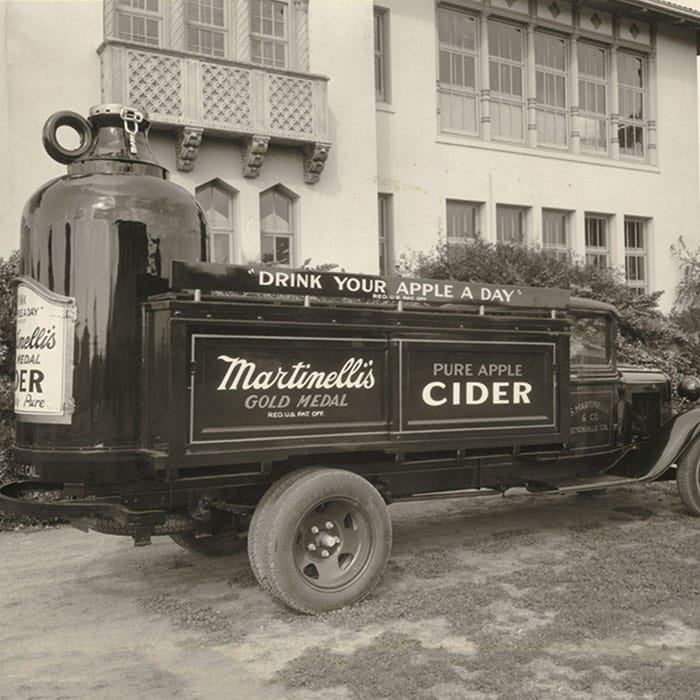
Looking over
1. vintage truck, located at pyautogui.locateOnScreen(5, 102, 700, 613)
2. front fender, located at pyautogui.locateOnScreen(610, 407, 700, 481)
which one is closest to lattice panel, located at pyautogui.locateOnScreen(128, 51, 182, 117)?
vintage truck, located at pyautogui.locateOnScreen(5, 102, 700, 613)

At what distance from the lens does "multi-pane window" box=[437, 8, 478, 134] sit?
16609mm

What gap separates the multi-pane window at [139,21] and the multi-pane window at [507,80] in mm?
7270

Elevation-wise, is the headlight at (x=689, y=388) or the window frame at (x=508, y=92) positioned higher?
the window frame at (x=508, y=92)

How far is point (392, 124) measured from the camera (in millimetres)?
15578

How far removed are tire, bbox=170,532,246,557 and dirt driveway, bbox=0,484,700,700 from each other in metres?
0.10

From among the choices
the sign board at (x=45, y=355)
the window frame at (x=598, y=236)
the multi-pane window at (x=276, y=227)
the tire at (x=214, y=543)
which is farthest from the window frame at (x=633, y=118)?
the sign board at (x=45, y=355)

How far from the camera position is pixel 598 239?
18984 millimetres

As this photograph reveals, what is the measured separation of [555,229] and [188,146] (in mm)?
8925

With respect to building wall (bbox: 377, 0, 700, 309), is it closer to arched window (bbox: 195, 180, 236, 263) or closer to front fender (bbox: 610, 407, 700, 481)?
arched window (bbox: 195, 180, 236, 263)

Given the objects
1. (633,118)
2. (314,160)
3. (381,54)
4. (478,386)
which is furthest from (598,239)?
(478,386)

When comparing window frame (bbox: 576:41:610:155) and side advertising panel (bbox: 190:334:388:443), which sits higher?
window frame (bbox: 576:41:610:155)

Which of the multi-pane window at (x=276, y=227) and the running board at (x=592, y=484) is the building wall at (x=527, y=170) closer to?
the multi-pane window at (x=276, y=227)

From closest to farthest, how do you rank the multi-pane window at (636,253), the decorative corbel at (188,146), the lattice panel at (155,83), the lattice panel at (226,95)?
the lattice panel at (155,83) → the decorative corbel at (188,146) → the lattice panel at (226,95) → the multi-pane window at (636,253)

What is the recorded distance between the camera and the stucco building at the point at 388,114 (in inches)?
482
